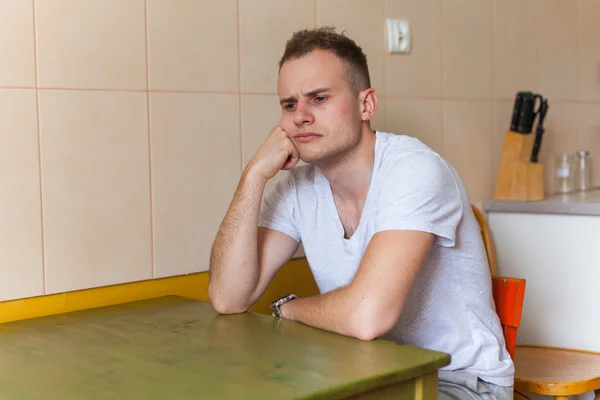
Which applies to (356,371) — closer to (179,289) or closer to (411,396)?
(411,396)

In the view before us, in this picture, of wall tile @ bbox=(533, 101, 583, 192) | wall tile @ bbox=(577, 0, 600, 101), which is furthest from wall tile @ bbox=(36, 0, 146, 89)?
wall tile @ bbox=(577, 0, 600, 101)

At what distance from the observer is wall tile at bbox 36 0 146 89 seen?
1662 millimetres

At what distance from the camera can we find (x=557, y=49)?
9.37 ft

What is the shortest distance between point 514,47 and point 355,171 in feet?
4.24

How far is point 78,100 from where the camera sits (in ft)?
5.60

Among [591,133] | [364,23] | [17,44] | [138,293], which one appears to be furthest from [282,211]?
[591,133]

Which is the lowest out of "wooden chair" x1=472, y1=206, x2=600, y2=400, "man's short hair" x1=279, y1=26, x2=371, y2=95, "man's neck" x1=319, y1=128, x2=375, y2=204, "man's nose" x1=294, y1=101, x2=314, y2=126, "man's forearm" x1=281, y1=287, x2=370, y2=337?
"wooden chair" x1=472, y1=206, x2=600, y2=400

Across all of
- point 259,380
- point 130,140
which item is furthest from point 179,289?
point 259,380

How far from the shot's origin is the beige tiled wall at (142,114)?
5.39 ft

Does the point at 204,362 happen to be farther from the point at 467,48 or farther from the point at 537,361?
the point at 467,48

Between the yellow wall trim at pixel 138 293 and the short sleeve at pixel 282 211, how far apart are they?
28 centimetres

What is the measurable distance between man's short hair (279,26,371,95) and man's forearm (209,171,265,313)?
298 millimetres

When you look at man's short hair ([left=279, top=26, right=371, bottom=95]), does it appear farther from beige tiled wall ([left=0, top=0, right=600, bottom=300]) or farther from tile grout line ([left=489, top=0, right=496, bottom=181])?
tile grout line ([left=489, top=0, right=496, bottom=181])

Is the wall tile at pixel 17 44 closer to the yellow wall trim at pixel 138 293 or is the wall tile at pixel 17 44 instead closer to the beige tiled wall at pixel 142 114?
the beige tiled wall at pixel 142 114
